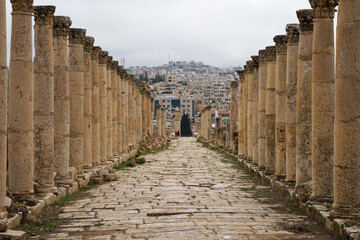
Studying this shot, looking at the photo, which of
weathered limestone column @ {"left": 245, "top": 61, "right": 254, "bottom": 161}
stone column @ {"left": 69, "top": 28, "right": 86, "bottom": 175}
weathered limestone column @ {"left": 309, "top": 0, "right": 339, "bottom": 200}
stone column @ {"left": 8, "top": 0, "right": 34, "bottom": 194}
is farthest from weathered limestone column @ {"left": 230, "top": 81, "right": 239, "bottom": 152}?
stone column @ {"left": 8, "top": 0, "right": 34, "bottom": 194}

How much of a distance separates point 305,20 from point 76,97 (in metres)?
7.36

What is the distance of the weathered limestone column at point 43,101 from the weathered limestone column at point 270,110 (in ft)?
24.1

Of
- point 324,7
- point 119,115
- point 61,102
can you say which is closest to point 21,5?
point 61,102

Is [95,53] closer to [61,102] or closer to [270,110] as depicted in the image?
[61,102]

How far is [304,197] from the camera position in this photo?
40.0 feet

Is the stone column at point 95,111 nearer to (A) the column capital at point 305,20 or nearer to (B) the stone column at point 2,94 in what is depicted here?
(A) the column capital at point 305,20

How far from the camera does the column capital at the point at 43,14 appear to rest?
1363 centimetres

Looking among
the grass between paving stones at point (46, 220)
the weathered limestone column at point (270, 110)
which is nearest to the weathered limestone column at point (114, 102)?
the weathered limestone column at point (270, 110)

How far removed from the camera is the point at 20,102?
11.6 meters

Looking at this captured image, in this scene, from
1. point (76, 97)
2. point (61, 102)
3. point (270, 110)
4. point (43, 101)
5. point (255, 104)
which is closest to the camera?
point (43, 101)

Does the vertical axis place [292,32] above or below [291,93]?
above

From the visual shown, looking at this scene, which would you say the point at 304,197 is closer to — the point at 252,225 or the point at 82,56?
the point at 252,225

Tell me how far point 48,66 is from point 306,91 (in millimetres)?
6317

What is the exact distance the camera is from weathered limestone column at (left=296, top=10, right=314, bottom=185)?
529 inches
